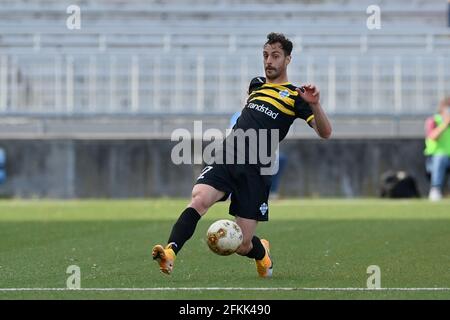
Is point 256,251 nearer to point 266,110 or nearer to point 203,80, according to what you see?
point 266,110

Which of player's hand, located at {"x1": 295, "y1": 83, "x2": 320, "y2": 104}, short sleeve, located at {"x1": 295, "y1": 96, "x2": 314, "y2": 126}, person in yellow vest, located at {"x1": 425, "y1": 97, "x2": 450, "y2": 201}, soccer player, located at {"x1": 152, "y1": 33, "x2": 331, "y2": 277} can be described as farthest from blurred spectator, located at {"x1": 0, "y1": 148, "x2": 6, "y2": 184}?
player's hand, located at {"x1": 295, "y1": 83, "x2": 320, "y2": 104}

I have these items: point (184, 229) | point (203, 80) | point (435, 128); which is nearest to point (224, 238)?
point (184, 229)

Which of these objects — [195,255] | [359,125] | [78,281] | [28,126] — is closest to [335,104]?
[359,125]

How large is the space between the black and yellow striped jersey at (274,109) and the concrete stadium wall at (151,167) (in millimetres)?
14352

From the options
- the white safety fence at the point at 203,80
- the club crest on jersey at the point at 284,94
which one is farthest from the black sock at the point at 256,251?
the white safety fence at the point at 203,80

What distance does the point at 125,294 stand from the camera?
297 inches

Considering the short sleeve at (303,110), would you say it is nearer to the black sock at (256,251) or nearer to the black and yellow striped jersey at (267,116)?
the black and yellow striped jersey at (267,116)

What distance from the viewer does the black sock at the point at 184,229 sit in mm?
8625

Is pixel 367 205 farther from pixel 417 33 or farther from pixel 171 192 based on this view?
pixel 417 33

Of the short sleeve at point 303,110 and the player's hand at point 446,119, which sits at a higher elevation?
the short sleeve at point 303,110

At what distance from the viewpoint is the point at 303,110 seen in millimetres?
8914

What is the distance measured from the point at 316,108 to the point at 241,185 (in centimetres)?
85

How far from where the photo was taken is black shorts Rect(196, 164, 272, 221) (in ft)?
29.0

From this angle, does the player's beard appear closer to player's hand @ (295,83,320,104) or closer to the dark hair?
the dark hair
